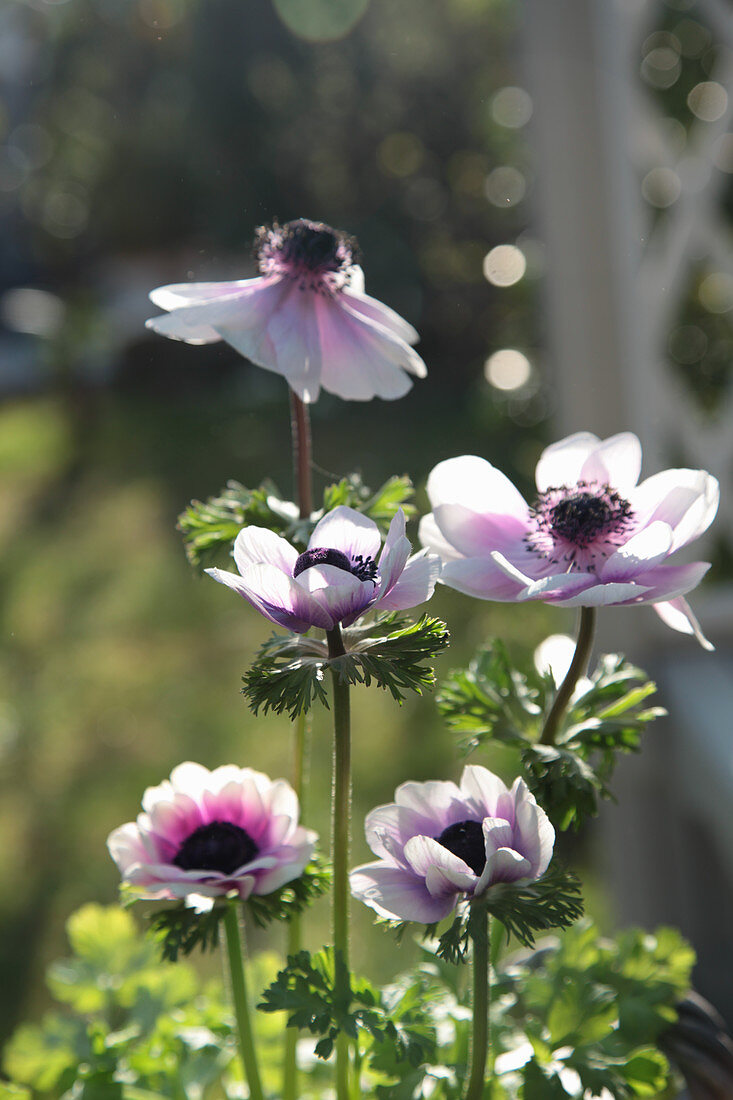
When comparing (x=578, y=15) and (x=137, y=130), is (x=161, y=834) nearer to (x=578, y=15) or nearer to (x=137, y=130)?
(x=578, y=15)

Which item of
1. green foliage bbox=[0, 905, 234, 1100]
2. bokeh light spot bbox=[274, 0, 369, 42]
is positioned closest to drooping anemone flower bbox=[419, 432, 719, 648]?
green foliage bbox=[0, 905, 234, 1100]

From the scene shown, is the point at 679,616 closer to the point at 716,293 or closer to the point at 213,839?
the point at 213,839

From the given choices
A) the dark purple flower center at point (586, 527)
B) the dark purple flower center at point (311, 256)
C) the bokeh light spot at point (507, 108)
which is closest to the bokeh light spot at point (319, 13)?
the bokeh light spot at point (507, 108)

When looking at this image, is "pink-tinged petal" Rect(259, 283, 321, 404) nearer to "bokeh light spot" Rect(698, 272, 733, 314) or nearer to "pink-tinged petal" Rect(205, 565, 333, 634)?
"pink-tinged petal" Rect(205, 565, 333, 634)

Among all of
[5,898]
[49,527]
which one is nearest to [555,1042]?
[5,898]

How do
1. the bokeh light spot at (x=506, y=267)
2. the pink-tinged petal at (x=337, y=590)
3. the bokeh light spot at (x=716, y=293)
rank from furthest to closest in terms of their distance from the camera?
the bokeh light spot at (x=506, y=267), the bokeh light spot at (x=716, y=293), the pink-tinged petal at (x=337, y=590)

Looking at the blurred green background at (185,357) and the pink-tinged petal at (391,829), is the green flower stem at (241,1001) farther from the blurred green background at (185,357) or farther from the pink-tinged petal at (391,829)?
the blurred green background at (185,357)
